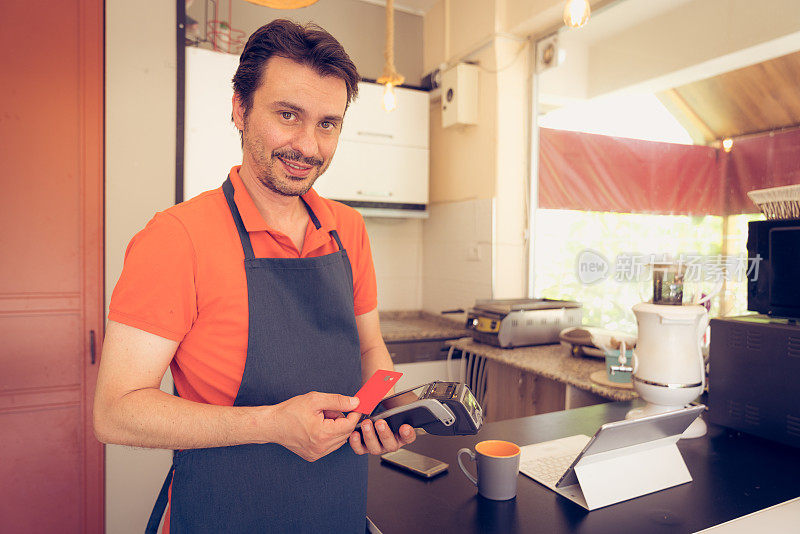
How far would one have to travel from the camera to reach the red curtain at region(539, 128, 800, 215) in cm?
184

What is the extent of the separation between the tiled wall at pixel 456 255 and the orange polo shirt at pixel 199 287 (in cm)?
197

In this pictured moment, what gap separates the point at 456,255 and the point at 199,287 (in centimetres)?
240

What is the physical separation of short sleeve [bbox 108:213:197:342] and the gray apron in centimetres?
11

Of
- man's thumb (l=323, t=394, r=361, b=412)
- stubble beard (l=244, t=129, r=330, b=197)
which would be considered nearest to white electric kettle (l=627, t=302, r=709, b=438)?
man's thumb (l=323, t=394, r=361, b=412)

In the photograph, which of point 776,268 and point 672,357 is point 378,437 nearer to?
point 672,357

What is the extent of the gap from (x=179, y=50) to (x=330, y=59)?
1245mm

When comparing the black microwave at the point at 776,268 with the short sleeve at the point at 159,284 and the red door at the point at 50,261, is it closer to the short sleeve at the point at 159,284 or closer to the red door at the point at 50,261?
the short sleeve at the point at 159,284

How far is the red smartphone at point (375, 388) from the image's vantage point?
840 mm

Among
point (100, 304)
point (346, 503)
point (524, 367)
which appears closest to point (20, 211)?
point (100, 304)

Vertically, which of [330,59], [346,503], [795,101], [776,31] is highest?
[776,31]

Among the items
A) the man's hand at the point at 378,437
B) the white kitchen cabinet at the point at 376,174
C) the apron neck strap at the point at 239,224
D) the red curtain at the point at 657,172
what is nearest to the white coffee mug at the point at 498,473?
the man's hand at the point at 378,437

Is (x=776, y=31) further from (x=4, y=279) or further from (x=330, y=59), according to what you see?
(x=4, y=279)

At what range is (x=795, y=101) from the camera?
5.67 feet

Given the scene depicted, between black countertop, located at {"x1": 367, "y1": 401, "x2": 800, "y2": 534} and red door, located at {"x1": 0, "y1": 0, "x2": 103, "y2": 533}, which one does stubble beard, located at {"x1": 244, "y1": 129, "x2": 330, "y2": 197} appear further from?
red door, located at {"x1": 0, "y1": 0, "x2": 103, "y2": 533}
